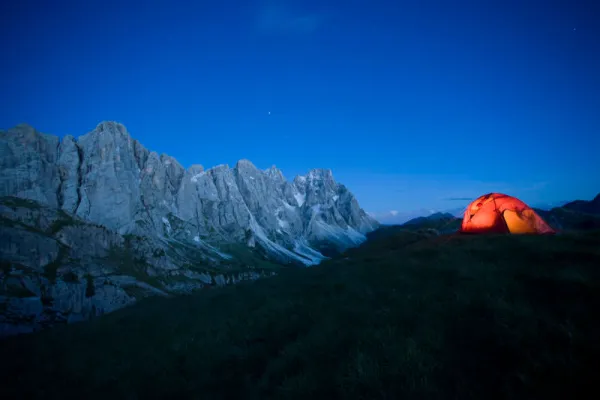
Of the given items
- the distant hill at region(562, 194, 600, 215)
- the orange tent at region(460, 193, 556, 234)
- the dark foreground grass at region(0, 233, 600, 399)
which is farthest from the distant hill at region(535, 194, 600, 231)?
the distant hill at region(562, 194, 600, 215)

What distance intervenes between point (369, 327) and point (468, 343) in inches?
111

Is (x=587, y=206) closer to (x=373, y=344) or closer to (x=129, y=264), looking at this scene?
(x=373, y=344)

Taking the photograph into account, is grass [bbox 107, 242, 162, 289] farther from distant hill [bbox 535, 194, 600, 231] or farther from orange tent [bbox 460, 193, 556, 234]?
orange tent [bbox 460, 193, 556, 234]

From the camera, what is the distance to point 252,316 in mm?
14289

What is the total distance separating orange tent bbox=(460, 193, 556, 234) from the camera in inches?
1214

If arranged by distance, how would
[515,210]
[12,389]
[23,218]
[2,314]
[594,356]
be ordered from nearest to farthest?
[594,356], [12,389], [515,210], [2,314], [23,218]

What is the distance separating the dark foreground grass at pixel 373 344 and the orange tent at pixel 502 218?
1418 centimetres

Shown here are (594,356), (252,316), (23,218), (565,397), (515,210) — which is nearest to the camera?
(565,397)

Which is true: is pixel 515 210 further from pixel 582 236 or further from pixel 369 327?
pixel 369 327

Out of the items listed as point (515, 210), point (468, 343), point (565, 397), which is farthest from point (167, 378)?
point (515, 210)

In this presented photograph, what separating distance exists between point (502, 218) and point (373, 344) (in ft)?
93.9

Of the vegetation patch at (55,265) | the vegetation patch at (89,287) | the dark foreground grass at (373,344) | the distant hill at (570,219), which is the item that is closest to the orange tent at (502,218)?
the distant hill at (570,219)

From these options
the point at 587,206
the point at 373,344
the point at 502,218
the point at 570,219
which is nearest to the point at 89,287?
the point at 502,218

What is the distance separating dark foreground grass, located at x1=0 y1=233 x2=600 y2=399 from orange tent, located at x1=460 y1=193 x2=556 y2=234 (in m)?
14.2
